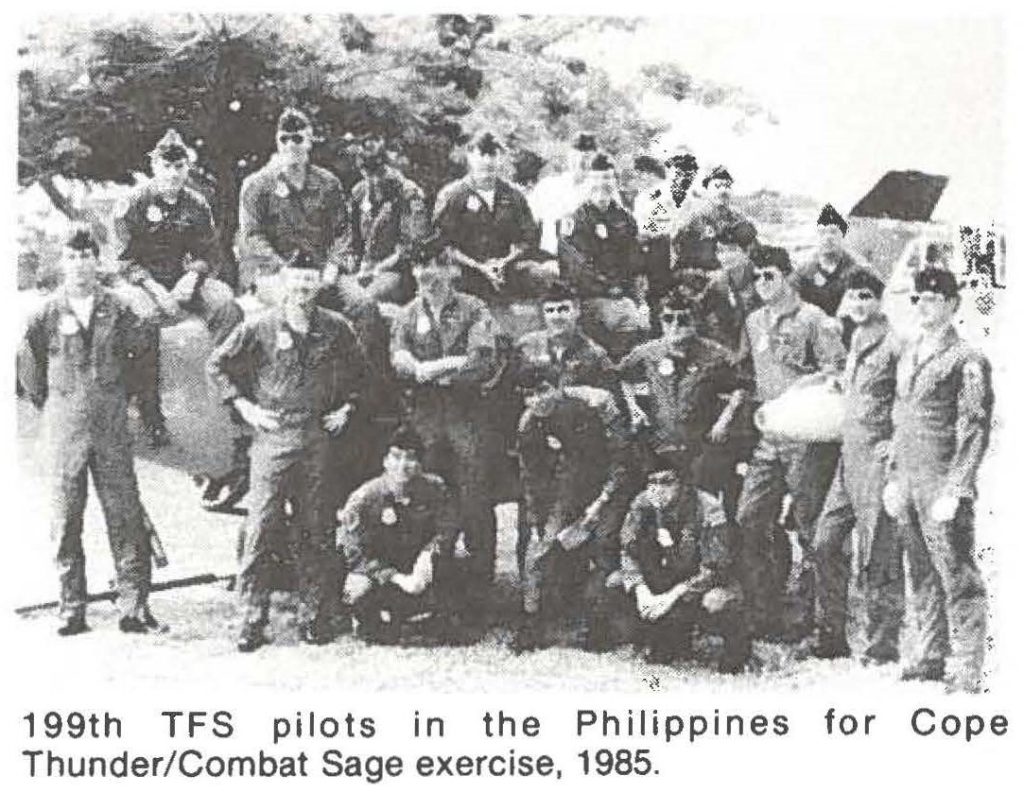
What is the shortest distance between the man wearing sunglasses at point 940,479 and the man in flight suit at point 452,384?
127 centimetres

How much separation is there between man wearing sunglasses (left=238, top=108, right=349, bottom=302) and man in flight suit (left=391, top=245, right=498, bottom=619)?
0.35 metres

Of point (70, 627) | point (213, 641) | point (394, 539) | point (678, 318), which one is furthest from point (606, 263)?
point (70, 627)

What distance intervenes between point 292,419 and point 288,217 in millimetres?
677

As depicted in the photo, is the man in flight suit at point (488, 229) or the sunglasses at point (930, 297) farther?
the man in flight suit at point (488, 229)

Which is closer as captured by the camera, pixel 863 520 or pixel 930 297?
pixel 930 297

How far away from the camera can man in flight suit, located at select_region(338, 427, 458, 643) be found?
4.45 m

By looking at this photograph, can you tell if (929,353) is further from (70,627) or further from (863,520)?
(70,627)

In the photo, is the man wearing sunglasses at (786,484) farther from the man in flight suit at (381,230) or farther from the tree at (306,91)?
the man in flight suit at (381,230)

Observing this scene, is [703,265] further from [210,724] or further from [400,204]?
[210,724]

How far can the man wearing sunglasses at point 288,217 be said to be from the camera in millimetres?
4656

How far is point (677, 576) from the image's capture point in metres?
4.47

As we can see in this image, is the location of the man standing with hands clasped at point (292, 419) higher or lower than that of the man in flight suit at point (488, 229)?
lower

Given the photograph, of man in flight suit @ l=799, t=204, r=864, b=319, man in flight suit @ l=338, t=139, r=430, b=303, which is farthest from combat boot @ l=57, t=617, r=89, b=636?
man in flight suit @ l=799, t=204, r=864, b=319

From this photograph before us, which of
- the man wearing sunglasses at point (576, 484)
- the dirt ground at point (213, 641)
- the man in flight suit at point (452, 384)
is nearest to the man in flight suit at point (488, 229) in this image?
the man in flight suit at point (452, 384)
